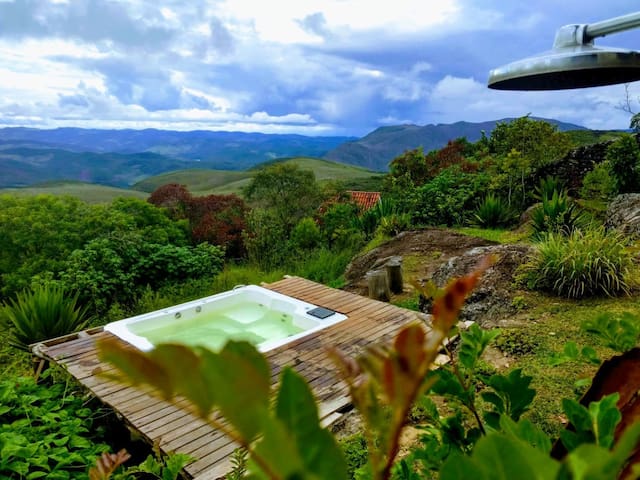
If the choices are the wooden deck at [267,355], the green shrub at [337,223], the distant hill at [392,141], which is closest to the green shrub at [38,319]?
the wooden deck at [267,355]

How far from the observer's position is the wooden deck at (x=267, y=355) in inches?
98.3

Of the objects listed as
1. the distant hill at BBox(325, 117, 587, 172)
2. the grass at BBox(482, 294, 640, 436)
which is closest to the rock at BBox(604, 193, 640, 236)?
the grass at BBox(482, 294, 640, 436)

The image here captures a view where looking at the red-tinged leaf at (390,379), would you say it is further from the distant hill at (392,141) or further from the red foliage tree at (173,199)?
the distant hill at (392,141)

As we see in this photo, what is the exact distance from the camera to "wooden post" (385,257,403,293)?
5.73 metres

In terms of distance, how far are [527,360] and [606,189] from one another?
554 cm

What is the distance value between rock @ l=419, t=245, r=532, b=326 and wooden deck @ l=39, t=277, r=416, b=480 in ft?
2.05

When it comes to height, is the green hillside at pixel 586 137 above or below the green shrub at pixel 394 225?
above

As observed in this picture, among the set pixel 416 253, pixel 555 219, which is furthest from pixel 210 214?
pixel 555 219

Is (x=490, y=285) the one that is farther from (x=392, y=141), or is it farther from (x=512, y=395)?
(x=392, y=141)

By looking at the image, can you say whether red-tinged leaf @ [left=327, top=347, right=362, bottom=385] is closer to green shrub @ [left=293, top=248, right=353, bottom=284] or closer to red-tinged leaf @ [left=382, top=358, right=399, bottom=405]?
red-tinged leaf @ [left=382, top=358, right=399, bottom=405]

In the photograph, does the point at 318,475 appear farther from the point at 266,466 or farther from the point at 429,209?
the point at 429,209

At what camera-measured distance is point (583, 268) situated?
3969 millimetres

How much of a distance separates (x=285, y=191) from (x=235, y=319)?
10866 millimetres

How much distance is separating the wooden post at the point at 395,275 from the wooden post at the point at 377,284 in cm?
29
